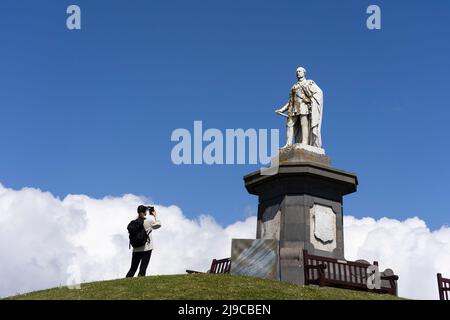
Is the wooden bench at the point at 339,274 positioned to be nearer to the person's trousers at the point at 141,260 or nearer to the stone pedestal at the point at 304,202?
the stone pedestal at the point at 304,202

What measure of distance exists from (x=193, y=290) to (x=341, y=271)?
5705mm

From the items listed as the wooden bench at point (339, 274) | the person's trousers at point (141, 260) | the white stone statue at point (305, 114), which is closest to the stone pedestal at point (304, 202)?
the white stone statue at point (305, 114)

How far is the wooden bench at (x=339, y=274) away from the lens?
17.3 metres

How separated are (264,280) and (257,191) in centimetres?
574

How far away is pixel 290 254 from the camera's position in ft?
61.8

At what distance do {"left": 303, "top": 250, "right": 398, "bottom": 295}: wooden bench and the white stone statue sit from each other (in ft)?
15.9

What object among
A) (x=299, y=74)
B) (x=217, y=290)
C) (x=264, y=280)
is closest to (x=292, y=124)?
(x=299, y=74)

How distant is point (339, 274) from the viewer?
713 inches

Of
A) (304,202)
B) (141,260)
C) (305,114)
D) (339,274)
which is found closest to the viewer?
(141,260)

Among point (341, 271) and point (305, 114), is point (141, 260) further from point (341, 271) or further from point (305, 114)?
point (305, 114)

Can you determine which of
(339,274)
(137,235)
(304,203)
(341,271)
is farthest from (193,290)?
(304,203)
